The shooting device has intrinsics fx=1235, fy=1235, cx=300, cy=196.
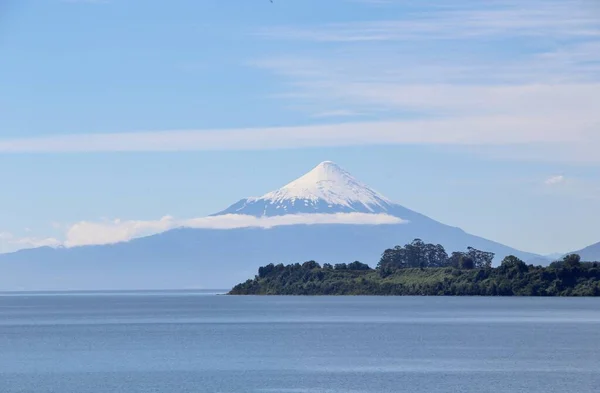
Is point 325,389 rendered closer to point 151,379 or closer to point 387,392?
point 387,392

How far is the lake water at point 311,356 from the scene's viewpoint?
220ft

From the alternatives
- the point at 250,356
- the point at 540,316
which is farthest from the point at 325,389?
the point at 540,316

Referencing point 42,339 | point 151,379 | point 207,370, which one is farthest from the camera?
point 42,339

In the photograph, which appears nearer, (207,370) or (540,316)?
(207,370)

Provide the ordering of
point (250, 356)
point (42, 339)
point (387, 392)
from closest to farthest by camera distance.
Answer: point (387, 392) → point (250, 356) → point (42, 339)

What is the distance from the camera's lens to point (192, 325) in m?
133

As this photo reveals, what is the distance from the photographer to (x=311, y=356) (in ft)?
278

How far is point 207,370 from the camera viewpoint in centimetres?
7506

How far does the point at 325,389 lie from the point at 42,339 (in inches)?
2080

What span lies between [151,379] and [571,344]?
120ft

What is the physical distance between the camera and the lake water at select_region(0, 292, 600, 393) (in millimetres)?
67125

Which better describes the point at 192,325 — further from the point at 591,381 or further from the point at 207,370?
the point at 591,381

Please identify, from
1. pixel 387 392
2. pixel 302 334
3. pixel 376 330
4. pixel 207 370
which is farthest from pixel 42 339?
pixel 387 392

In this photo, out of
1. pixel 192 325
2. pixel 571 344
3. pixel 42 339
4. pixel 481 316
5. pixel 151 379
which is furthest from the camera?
pixel 481 316
